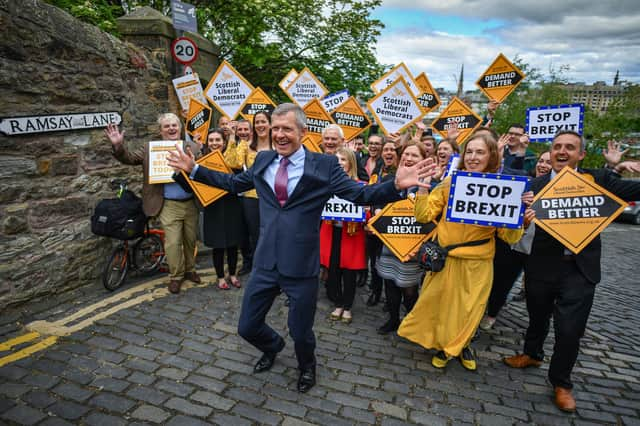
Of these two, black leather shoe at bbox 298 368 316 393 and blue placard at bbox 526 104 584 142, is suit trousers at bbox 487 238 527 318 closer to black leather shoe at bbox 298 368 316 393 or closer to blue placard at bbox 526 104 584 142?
blue placard at bbox 526 104 584 142

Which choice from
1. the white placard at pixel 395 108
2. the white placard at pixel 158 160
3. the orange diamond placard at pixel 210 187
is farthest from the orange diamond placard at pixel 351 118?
the white placard at pixel 158 160

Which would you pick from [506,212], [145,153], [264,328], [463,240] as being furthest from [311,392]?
[145,153]

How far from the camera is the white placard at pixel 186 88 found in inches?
264

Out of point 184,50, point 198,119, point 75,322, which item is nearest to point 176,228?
point 75,322

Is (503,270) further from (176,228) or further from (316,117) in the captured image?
(176,228)

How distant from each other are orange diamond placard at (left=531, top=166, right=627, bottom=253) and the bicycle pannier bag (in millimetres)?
4643

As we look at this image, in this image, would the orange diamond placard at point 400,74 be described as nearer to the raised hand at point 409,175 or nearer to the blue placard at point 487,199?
the blue placard at point 487,199

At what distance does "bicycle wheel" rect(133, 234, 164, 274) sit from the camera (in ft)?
18.1

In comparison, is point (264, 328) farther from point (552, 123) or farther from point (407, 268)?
point (552, 123)

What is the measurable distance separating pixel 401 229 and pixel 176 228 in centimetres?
304

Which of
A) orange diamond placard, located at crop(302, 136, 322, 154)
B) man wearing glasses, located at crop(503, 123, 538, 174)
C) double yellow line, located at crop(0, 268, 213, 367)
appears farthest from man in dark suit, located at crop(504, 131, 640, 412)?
double yellow line, located at crop(0, 268, 213, 367)

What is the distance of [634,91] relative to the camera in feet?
47.4

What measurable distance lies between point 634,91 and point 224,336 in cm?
1754

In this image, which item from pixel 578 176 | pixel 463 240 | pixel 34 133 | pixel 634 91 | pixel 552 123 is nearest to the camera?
pixel 578 176
